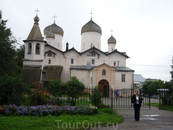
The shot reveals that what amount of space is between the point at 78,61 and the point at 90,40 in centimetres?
464

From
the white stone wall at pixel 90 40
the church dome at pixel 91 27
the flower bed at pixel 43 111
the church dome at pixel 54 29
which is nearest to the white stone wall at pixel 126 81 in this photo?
the white stone wall at pixel 90 40

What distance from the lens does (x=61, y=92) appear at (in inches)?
457

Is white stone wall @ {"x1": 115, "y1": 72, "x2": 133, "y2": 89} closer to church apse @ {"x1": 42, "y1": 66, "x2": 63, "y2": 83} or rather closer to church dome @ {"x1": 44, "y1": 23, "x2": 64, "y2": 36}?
church apse @ {"x1": 42, "y1": 66, "x2": 63, "y2": 83}

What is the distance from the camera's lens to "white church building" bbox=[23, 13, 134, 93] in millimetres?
25945

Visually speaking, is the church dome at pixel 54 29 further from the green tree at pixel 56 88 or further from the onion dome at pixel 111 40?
the green tree at pixel 56 88

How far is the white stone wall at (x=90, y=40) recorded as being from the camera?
104 ft

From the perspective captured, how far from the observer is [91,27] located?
104 ft

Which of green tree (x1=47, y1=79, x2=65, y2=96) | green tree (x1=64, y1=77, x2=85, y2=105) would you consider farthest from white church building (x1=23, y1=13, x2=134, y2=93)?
green tree (x1=47, y1=79, x2=65, y2=96)

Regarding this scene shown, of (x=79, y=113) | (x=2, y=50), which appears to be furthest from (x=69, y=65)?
(x=79, y=113)

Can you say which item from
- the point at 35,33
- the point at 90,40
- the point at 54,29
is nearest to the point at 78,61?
the point at 90,40

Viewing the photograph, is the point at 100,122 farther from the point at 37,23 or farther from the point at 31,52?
the point at 37,23

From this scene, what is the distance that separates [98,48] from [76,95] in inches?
848

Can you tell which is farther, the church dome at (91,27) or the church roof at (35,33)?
the church dome at (91,27)

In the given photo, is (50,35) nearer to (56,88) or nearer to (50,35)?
(50,35)
